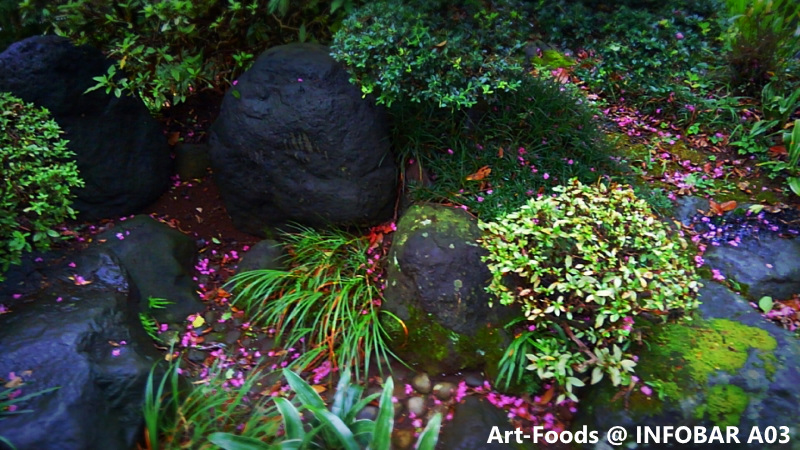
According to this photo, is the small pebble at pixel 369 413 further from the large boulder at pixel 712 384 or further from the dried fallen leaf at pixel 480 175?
the dried fallen leaf at pixel 480 175

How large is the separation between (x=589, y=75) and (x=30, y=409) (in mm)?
4146

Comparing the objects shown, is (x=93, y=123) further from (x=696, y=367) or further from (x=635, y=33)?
(x=696, y=367)

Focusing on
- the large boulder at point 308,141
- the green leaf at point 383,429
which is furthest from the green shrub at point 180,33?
the green leaf at point 383,429

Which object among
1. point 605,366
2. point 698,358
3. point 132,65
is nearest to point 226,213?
point 132,65

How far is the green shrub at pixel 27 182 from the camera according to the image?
2.98 m

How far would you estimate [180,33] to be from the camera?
13.4ft

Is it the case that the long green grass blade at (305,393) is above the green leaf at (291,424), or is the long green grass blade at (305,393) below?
above

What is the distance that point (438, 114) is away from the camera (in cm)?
416

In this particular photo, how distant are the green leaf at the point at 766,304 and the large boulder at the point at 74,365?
11.7 feet

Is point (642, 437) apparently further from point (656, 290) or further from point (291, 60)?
point (291, 60)

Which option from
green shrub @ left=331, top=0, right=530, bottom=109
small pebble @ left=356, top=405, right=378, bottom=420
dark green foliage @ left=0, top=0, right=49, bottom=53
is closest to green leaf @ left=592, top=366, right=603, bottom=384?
small pebble @ left=356, top=405, right=378, bottom=420

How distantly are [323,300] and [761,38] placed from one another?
159 inches

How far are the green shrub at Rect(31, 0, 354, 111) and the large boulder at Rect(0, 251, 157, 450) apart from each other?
64.5 inches

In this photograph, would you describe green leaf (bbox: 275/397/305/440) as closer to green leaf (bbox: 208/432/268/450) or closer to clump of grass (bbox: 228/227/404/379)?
green leaf (bbox: 208/432/268/450)
